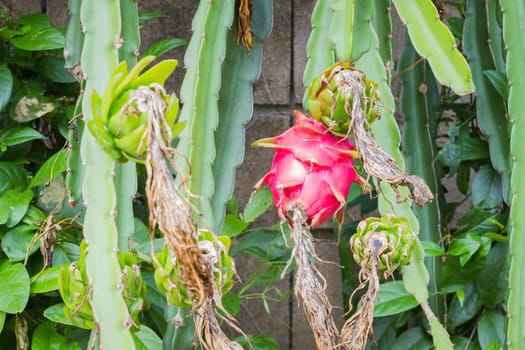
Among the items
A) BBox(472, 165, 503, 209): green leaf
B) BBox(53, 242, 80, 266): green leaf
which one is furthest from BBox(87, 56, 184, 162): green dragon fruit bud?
BBox(472, 165, 503, 209): green leaf

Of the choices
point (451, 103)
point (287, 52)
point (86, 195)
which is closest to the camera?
point (86, 195)

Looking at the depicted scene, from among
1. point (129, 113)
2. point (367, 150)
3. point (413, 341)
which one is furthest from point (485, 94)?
point (129, 113)

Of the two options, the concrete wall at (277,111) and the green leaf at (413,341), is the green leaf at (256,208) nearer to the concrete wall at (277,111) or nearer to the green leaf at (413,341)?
the green leaf at (413,341)

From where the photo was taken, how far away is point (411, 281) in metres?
0.91

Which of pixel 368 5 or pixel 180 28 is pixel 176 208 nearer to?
pixel 368 5

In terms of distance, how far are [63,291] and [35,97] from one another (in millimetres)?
604

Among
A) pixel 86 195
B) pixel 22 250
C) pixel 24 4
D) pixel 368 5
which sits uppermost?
pixel 24 4

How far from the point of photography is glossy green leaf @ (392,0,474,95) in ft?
2.65

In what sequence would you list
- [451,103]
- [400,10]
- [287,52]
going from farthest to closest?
[287,52] < [451,103] < [400,10]

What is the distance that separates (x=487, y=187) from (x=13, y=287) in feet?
2.87

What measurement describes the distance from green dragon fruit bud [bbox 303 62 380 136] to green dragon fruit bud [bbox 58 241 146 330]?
24cm

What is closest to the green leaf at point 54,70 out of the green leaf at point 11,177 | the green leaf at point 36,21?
the green leaf at point 36,21

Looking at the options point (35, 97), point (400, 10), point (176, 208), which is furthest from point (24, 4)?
point (176, 208)

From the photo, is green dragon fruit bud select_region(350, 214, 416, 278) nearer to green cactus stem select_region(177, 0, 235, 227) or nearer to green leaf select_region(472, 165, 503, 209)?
green cactus stem select_region(177, 0, 235, 227)
